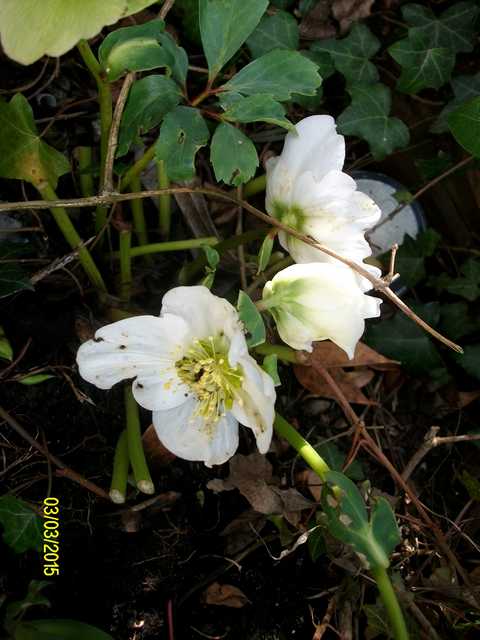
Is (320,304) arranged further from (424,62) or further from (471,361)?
(424,62)

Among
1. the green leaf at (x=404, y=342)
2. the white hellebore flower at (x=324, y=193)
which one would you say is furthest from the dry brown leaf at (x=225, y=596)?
the white hellebore flower at (x=324, y=193)

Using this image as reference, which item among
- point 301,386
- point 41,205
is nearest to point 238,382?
point 41,205

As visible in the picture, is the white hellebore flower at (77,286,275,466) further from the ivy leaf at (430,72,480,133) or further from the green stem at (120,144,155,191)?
the ivy leaf at (430,72,480,133)

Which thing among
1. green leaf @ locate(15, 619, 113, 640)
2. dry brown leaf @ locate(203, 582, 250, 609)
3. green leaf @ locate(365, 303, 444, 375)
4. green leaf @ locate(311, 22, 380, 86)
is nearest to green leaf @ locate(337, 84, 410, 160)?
green leaf @ locate(311, 22, 380, 86)

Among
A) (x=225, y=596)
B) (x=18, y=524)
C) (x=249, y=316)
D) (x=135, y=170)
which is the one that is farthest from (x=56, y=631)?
(x=135, y=170)

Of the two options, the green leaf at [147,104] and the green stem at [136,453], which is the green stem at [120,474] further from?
the green leaf at [147,104]
